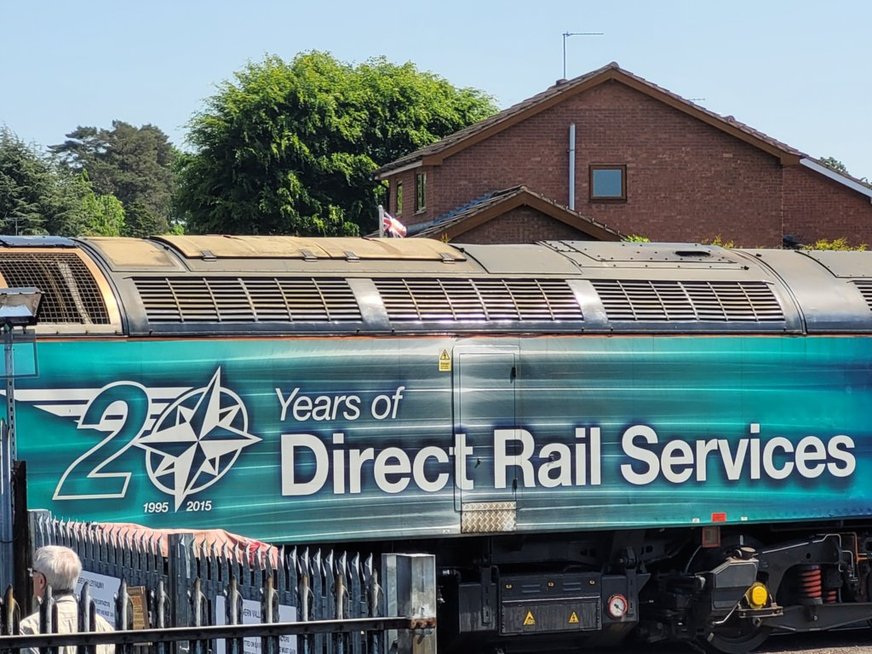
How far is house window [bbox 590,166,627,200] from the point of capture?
122 ft

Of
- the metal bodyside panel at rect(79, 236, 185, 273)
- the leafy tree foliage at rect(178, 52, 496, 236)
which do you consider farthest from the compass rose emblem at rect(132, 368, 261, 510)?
the leafy tree foliage at rect(178, 52, 496, 236)

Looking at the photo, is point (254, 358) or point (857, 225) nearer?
point (254, 358)

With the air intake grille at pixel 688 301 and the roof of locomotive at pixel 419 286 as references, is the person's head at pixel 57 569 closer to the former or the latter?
the roof of locomotive at pixel 419 286

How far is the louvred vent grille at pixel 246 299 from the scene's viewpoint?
→ 10266mm

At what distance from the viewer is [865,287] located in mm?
12727

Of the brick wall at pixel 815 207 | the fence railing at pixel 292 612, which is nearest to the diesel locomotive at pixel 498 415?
the fence railing at pixel 292 612

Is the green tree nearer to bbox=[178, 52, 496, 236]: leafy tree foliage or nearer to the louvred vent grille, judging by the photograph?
bbox=[178, 52, 496, 236]: leafy tree foliage

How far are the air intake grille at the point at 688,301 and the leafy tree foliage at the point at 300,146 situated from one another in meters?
42.3

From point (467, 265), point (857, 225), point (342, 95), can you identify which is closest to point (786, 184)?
point (857, 225)

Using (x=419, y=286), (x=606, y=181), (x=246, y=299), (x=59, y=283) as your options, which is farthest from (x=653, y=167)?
(x=59, y=283)

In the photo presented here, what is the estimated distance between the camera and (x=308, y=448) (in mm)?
10539

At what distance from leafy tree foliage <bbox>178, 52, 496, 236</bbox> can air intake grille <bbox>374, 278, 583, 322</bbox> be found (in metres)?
42.7

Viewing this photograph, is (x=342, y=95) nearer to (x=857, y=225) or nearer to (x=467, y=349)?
(x=857, y=225)

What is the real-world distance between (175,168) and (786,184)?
27676 millimetres
